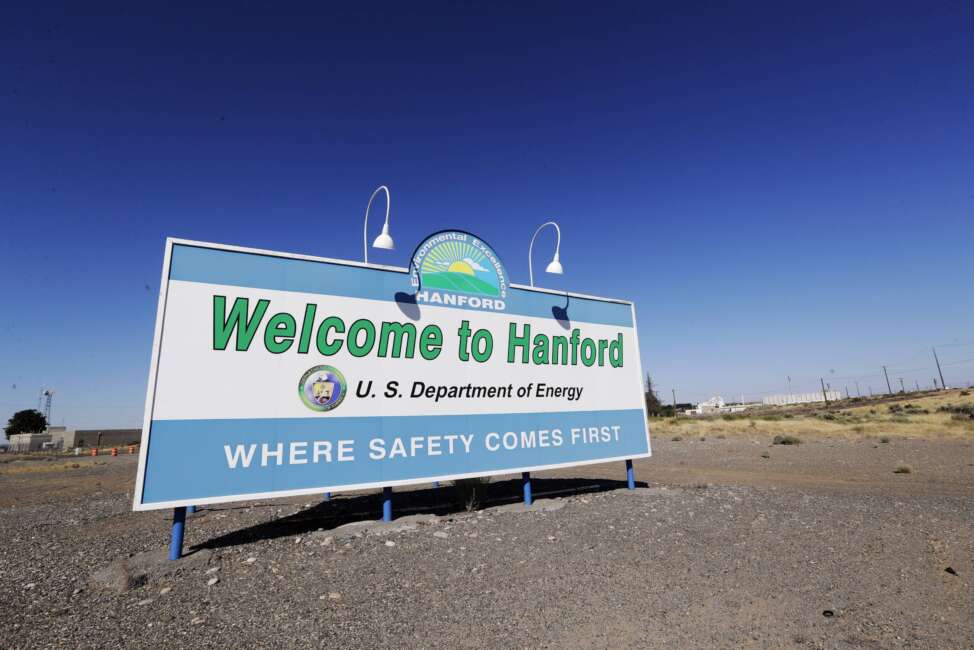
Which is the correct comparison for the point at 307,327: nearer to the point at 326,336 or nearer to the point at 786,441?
the point at 326,336

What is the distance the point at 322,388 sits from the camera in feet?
25.4

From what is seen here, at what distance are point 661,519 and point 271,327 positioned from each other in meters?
7.72

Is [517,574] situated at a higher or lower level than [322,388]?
lower

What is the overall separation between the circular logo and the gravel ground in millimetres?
2206

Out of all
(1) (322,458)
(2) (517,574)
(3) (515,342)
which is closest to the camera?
(2) (517,574)

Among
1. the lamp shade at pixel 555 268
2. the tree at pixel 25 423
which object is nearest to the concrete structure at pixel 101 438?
the tree at pixel 25 423

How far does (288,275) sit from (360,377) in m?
2.24

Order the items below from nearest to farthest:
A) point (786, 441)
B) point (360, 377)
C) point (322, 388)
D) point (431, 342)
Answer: point (322, 388) → point (360, 377) → point (431, 342) → point (786, 441)

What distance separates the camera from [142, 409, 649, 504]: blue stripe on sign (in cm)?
654

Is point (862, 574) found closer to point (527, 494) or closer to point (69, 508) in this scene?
point (527, 494)

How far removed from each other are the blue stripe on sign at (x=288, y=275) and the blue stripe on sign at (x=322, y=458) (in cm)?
232

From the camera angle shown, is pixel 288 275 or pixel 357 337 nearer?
pixel 288 275

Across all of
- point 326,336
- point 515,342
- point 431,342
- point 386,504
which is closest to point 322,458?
point 386,504

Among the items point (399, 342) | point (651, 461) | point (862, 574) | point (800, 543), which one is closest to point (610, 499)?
point (800, 543)
